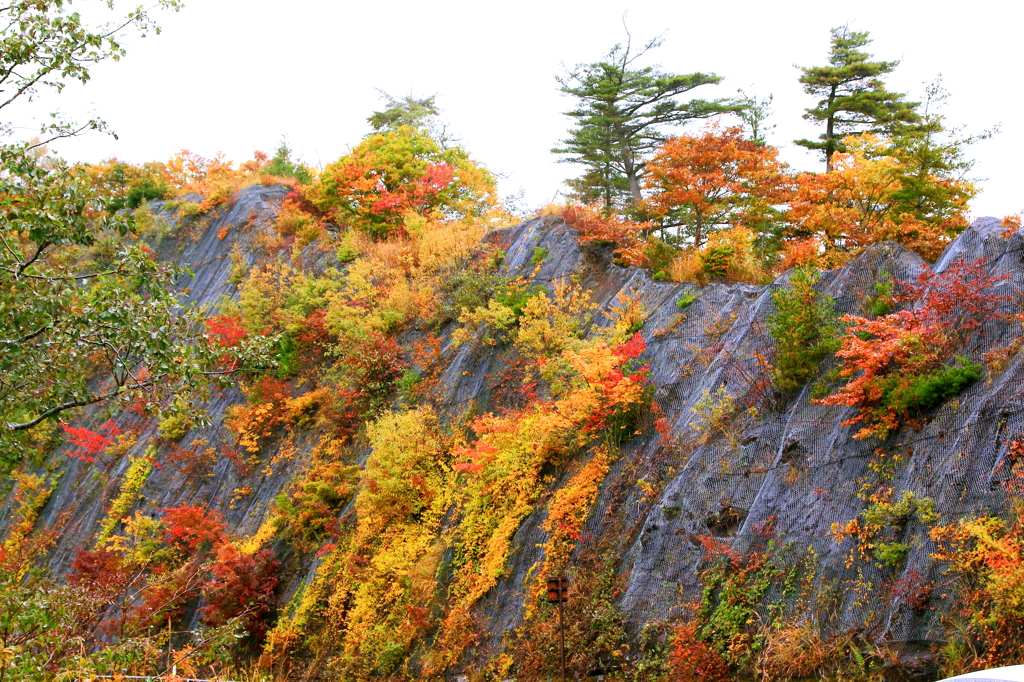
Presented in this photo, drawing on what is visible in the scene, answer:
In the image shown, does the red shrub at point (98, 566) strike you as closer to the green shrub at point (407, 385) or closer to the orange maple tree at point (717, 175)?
the green shrub at point (407, 385)

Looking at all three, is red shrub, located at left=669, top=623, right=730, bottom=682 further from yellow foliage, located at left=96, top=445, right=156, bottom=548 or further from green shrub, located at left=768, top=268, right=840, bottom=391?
yellow foliage, located at left=96, top=445, right=156, bottom=548

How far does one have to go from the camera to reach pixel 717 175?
17.5 metres

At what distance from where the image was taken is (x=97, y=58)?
7.09 meters

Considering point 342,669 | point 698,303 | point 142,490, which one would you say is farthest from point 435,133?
point 342,669

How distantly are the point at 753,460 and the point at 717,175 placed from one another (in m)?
9.54

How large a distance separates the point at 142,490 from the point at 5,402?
1367 cm

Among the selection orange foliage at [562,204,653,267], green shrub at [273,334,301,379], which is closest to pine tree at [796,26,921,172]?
orange foliage at [562,204,653,267]

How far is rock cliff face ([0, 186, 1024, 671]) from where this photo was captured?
24.8 feet

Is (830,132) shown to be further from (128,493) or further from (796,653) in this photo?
(128,493)

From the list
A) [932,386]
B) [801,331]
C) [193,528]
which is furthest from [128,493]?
[932,386]

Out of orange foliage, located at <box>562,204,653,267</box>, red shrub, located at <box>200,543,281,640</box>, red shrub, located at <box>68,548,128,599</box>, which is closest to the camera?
red shrub, located at <box>200,543,281,640</box>

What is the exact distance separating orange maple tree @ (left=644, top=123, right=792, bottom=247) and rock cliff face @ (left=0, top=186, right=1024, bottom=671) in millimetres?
3088

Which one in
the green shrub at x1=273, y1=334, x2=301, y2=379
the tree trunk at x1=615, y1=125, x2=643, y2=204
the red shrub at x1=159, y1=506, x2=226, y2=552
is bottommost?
the red shrub at x1=159, y1=506, x2=226, y2=552

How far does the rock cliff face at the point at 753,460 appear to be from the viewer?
298 inches
